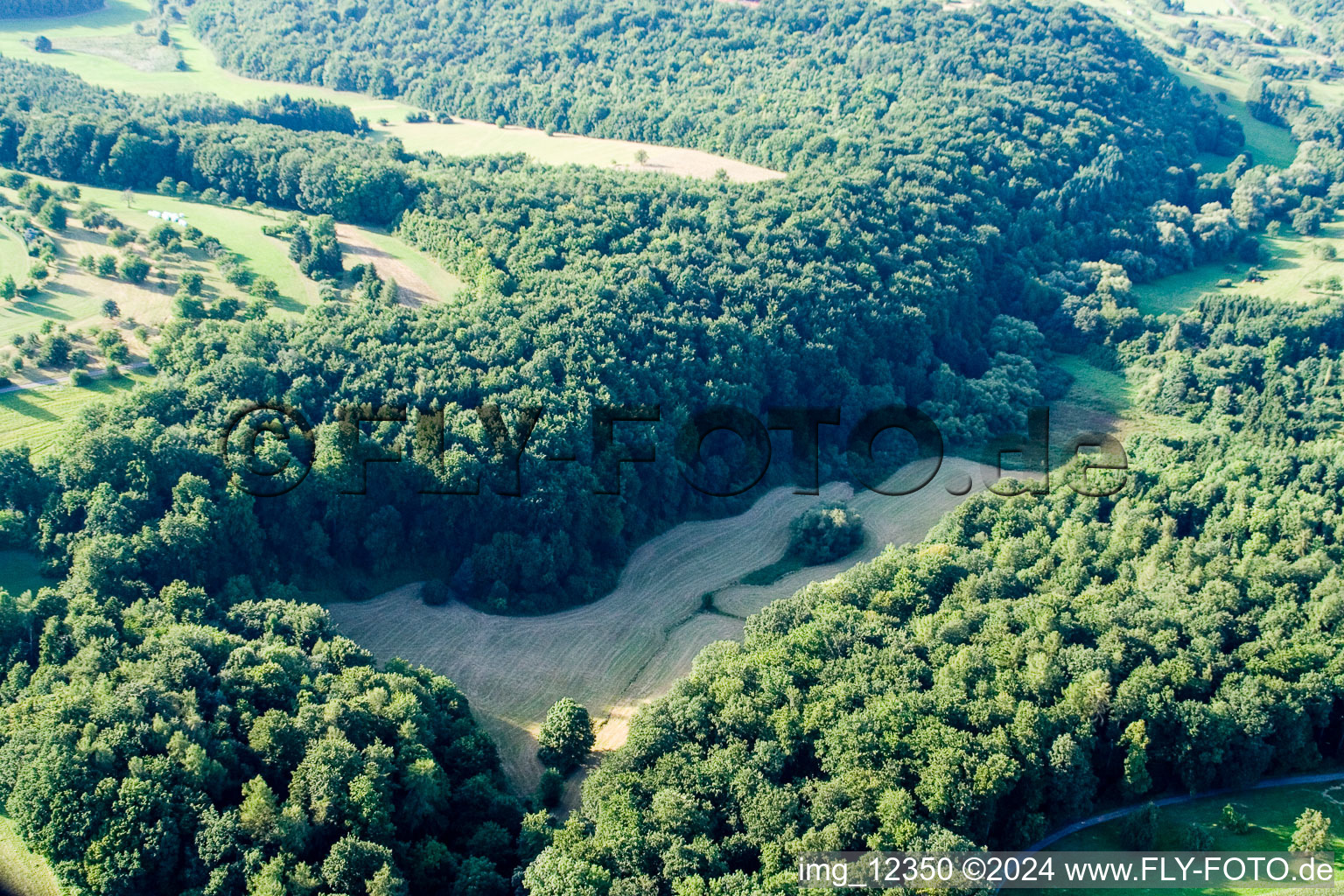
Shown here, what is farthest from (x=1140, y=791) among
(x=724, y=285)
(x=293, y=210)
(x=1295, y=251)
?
(x=1295, y=251)

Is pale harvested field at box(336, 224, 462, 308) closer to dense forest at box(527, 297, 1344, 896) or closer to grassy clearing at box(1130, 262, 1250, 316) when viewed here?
dense forest at box(527, 297, 1344, 896)

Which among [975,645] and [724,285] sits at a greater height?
[724,285]

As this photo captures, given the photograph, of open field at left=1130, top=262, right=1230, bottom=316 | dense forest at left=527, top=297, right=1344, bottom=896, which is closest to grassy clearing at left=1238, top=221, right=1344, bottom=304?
open field at left=1130, top=262, right=1230, bottom=316

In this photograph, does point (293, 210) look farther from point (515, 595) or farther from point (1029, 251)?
point (1029, 251)

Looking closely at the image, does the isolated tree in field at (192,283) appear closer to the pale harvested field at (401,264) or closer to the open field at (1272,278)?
the pale harvested field at (401,264)

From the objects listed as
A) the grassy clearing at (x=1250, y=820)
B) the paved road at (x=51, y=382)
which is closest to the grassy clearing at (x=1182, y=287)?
the grassy clearing at (x=1250, y=820)

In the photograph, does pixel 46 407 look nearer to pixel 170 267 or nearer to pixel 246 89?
pixel 170 267
